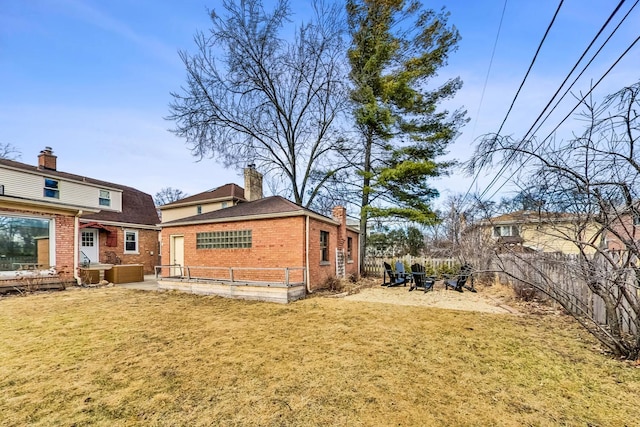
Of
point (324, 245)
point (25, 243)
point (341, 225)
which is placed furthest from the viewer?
point (341, 225)

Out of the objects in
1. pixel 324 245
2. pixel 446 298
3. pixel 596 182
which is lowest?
pixel 446 298

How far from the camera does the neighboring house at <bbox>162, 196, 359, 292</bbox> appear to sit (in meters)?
10.1

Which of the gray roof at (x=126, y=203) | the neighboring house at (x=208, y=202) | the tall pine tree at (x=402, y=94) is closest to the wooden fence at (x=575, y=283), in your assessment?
the tall pine tree at (x=402, y=94)

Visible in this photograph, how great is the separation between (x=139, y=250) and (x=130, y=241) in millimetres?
827

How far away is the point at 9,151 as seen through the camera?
22.3m

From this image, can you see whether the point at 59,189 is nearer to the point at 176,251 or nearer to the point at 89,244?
the point at 89,244

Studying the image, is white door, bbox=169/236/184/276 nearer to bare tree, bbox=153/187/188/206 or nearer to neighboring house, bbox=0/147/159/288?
neighboring house, bbox=0/147/159/288

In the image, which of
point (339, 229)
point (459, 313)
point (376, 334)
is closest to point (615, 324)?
point (459, 313)

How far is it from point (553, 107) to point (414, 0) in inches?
548

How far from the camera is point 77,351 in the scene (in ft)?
15.5

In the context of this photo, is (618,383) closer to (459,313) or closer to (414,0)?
(459,313)

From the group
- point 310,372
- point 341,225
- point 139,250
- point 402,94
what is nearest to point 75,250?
point 139,250

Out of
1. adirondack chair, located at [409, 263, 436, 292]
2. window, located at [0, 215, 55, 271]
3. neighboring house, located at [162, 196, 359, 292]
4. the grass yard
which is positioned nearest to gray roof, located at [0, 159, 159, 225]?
Answer: window, located at [0, 215, 55, 271]

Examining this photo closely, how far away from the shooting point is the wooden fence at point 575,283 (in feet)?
13.3
